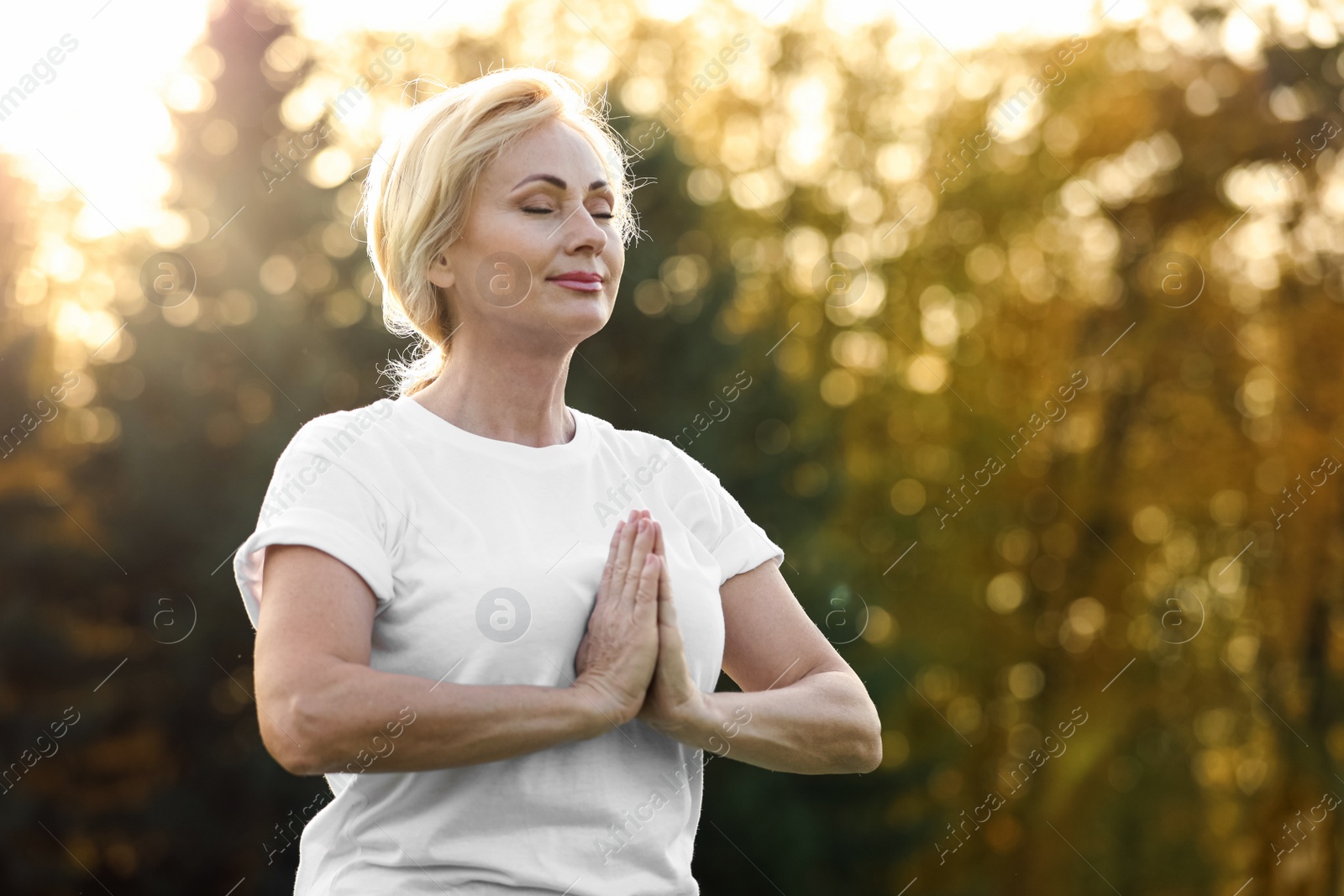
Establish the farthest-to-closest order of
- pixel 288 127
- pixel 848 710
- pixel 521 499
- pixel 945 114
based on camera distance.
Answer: pixel 945 114 < pixel 288 127 < pixel 848 710 < pixel 521 499

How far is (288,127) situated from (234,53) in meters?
1.34

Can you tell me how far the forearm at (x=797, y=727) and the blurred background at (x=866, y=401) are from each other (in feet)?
32.5

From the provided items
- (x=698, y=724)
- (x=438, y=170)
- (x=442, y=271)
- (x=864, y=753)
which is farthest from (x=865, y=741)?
(x=438, y=170)

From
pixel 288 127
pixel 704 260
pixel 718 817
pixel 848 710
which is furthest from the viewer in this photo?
pixel 288 127

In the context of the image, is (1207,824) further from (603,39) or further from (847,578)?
(603,39)

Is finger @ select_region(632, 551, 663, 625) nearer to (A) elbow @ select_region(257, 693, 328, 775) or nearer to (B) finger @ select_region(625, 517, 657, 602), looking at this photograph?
(B) finger @ select_region(625, 517, 657, 602)

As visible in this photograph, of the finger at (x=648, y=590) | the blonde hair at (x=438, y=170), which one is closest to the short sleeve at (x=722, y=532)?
the finger at (x=648, y=590)

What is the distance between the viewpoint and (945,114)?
17.2m

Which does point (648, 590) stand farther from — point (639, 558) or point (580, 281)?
point (580, 281)

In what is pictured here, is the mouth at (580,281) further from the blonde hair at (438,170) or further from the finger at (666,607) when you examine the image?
the finger at (666,607)

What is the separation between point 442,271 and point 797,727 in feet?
3.73

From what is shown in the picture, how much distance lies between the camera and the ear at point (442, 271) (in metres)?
2.55

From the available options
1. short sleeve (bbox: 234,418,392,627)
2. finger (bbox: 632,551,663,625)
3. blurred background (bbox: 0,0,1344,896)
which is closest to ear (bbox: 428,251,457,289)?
short sleeve (bbox: 234,418,392,627)

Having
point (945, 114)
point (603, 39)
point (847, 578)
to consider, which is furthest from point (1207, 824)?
point (603, 39)
